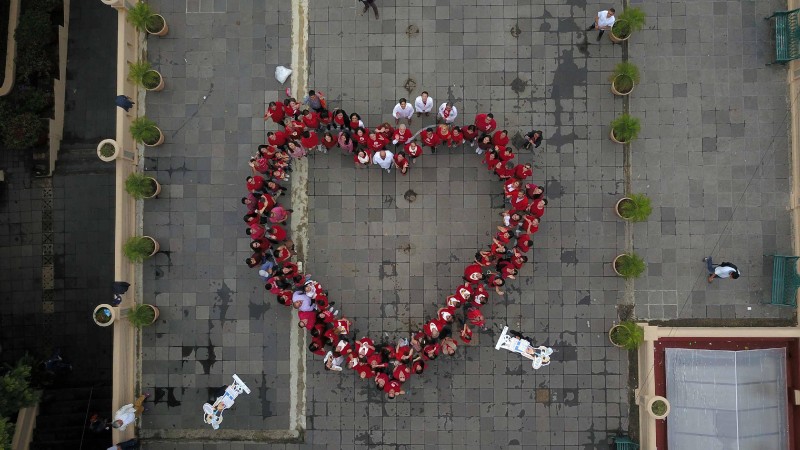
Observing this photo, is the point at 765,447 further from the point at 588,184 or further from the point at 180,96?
the point at 180,96

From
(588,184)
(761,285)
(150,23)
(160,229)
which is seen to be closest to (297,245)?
(160,229)

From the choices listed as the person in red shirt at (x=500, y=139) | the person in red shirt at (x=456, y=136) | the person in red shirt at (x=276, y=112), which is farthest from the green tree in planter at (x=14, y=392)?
the person in red shirt at (x=500, y=139)

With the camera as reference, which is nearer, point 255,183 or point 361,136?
point 255,183

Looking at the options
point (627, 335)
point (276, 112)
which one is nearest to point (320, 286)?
point (276, 112)

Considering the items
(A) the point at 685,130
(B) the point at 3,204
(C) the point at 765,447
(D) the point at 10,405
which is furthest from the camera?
(B) the point at 3,204

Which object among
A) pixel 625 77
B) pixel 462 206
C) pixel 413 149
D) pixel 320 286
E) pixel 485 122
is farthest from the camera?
pixel 462 206

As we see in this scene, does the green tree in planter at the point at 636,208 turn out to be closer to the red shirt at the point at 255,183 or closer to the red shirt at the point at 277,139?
the red shirt at the point at 277,139

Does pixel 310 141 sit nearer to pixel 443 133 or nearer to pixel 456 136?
pixel 443 133
